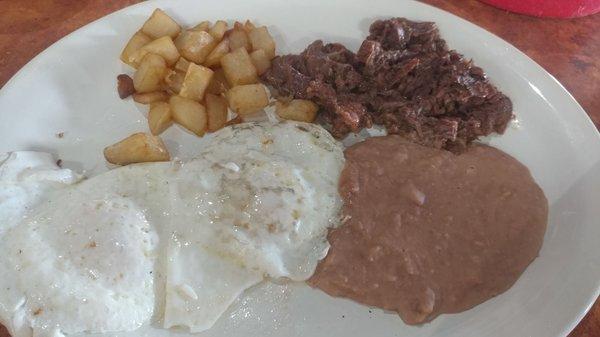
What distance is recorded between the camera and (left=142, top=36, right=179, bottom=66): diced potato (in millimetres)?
3139

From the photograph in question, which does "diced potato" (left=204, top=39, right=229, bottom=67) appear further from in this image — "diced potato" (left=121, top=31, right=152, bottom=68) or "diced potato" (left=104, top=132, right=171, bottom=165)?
"diced potato" (left=104, top=132, right=171, bottom=165)

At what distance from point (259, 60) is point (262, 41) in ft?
0.44

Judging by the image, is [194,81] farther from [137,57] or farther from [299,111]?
[299,111]

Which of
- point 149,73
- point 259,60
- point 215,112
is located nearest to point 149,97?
point 149,73

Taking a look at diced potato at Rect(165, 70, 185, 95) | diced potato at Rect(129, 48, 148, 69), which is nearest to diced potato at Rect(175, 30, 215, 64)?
diced potato at Rect(165, 70, 185, 95)

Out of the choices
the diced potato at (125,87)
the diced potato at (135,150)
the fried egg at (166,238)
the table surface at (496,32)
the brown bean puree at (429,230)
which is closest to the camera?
the fried egg at (166,238)

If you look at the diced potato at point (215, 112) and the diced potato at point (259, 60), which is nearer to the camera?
the diced potato at point (215, 112)

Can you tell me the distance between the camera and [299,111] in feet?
10.4

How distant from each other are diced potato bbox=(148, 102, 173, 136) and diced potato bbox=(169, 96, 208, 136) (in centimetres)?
3

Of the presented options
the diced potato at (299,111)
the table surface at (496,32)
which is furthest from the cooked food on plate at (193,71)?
the table surface at (496,32)

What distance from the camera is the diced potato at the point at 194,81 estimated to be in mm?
3072

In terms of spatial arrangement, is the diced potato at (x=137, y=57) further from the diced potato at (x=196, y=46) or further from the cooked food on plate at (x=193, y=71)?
the diced potato at (x=196, y=46)

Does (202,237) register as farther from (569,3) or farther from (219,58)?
(569,3)

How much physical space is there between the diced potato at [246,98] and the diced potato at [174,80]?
0.90 feet
